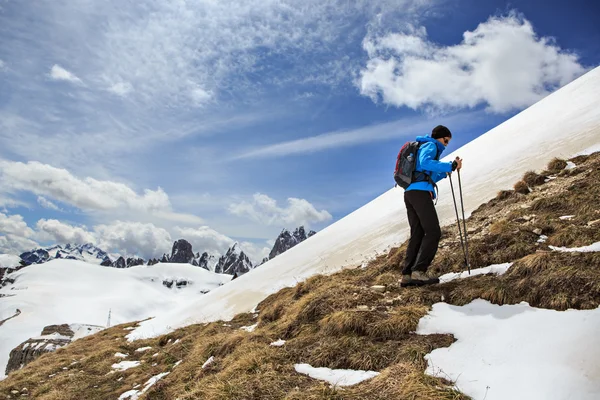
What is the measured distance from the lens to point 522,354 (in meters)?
3.88

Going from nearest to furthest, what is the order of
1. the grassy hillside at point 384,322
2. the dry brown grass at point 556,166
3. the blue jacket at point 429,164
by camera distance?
1. the grassy hillside at point 384,322
2. the blue jacket at point 429,164
3. the dry brown grass at point 556,166

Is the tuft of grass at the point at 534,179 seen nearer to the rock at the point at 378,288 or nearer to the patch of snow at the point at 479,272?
the patch of snow at the point at 479,272

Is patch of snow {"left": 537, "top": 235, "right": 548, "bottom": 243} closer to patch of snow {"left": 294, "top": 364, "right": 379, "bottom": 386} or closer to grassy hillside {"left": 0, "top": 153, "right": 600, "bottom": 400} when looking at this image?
grassy hillside {"left": 0, "top": 153, "right": 600, "bottom": 400}

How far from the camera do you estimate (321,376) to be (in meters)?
4.73

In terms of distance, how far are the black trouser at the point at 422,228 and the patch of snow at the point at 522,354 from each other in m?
1.69

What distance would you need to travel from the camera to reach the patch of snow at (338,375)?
4.40 m

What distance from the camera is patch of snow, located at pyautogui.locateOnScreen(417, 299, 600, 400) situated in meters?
3.28

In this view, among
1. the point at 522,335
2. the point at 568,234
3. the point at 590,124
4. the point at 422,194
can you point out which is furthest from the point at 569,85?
the point at 522,335

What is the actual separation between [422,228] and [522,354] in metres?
3.43

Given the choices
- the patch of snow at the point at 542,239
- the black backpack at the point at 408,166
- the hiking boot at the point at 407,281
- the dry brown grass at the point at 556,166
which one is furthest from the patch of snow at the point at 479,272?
the dry brown grass at the point at 556,166

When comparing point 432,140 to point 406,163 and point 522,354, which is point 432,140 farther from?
point 522,354

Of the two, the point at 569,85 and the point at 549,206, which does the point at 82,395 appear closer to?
the point at 549,206

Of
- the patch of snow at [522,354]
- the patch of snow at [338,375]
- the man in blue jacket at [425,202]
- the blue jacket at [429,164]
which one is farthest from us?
the man in blue jacket at [425,202]

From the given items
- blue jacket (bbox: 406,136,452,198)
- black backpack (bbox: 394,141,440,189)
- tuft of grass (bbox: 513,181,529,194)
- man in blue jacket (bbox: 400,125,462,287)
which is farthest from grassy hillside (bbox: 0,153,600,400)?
black backpack (bbox: 394,141,440,189)
